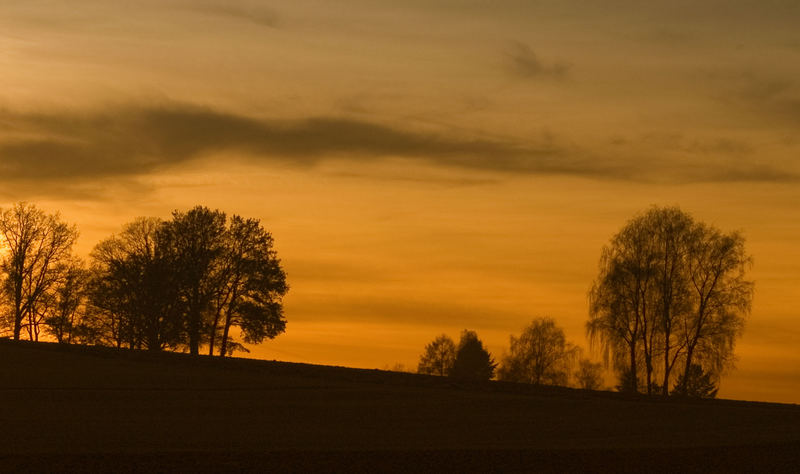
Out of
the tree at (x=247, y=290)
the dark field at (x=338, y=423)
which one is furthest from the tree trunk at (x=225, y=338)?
the dark field at (x=338, y=423)

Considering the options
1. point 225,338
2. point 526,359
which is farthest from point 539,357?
point 225,338

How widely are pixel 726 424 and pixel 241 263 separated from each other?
44058 millimetres

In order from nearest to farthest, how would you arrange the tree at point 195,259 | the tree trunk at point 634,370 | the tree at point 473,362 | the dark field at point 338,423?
the dark field at point 338,423 < the tree trunk at point 634,370 < the tree at point 195,259 < the tree at point 473,362

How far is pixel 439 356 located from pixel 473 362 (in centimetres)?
1454

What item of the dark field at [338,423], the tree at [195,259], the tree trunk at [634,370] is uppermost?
the tree at [195,259]

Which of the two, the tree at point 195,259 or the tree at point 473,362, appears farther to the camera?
the tree at point 473,362

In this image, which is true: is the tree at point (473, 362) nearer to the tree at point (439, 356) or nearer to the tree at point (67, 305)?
the tree at point (439, 356)

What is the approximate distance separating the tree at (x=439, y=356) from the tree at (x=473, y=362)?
8811 mm

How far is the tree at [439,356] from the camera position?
12644 cm

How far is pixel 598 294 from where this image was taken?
227 feet

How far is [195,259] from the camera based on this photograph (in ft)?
249

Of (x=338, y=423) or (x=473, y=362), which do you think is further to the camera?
(x=473, y=362)

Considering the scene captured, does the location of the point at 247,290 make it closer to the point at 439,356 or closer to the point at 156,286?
the point at 156,286

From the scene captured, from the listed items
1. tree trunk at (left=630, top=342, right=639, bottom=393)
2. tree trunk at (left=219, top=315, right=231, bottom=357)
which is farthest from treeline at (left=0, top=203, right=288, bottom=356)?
tree trunk at (left=630, top=342, right=639, bottom=393)
